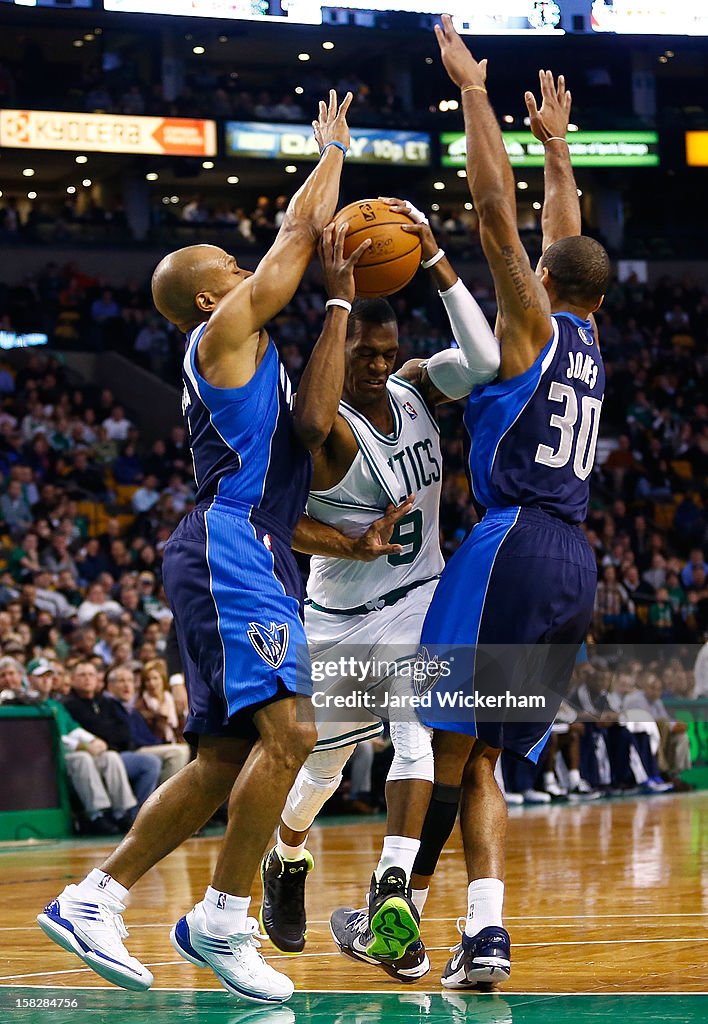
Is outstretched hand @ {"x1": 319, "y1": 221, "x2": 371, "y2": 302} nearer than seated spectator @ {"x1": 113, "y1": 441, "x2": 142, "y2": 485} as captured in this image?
Yes

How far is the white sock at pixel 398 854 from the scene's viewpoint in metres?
4.80

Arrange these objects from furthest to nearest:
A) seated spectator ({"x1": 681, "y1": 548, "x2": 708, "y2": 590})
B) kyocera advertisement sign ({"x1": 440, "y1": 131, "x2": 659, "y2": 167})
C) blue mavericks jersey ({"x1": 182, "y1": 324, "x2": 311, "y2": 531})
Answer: kyocera advertisement sign ({"x1": 440, "y1": 131, "x2": 659, "y2": 167})
seated spectator ({"x1": 681, "y1": 548, "x2": 708, "y2": 590})
blue mavericks jersey ({"x1": 182, "y1": 324, "x2": 311, "y2": 531})

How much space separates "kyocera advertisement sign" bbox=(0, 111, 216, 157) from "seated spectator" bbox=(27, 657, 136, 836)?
15.1m

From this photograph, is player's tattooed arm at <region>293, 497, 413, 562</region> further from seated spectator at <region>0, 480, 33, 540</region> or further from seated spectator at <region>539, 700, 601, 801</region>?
seated spectator at <region>0, 480, 33, 540</region>

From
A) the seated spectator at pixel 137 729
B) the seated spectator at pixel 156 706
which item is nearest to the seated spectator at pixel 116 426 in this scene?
the seated spectator at pixel 156 706

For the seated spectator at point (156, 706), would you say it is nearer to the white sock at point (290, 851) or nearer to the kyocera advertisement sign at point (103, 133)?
the white sock at point (290, 851)

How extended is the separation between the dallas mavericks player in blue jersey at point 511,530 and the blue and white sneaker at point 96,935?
1061 mm

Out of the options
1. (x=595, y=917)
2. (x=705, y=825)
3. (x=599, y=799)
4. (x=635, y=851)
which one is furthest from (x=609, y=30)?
(x=595, y=917)

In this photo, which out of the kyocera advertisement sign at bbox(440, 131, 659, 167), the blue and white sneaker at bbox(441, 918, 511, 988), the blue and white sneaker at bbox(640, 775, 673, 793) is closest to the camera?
the blue and white sneaker at bbox(441, 918, 511, 988)

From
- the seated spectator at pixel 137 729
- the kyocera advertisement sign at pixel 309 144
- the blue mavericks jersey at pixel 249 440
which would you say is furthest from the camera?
the kyocera advertisement sign at pixel 309 144

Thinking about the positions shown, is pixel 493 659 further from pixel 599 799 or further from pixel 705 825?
pixel 599 799

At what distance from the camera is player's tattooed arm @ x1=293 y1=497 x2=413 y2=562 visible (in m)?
5.15

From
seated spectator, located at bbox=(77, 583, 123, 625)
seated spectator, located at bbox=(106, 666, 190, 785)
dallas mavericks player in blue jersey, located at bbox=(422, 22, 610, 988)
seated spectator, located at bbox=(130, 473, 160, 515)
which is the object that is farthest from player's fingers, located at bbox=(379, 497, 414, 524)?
seated spectator, located at bbox=(130, 473, 160, 515)

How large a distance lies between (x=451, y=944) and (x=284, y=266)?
8.98 feet
